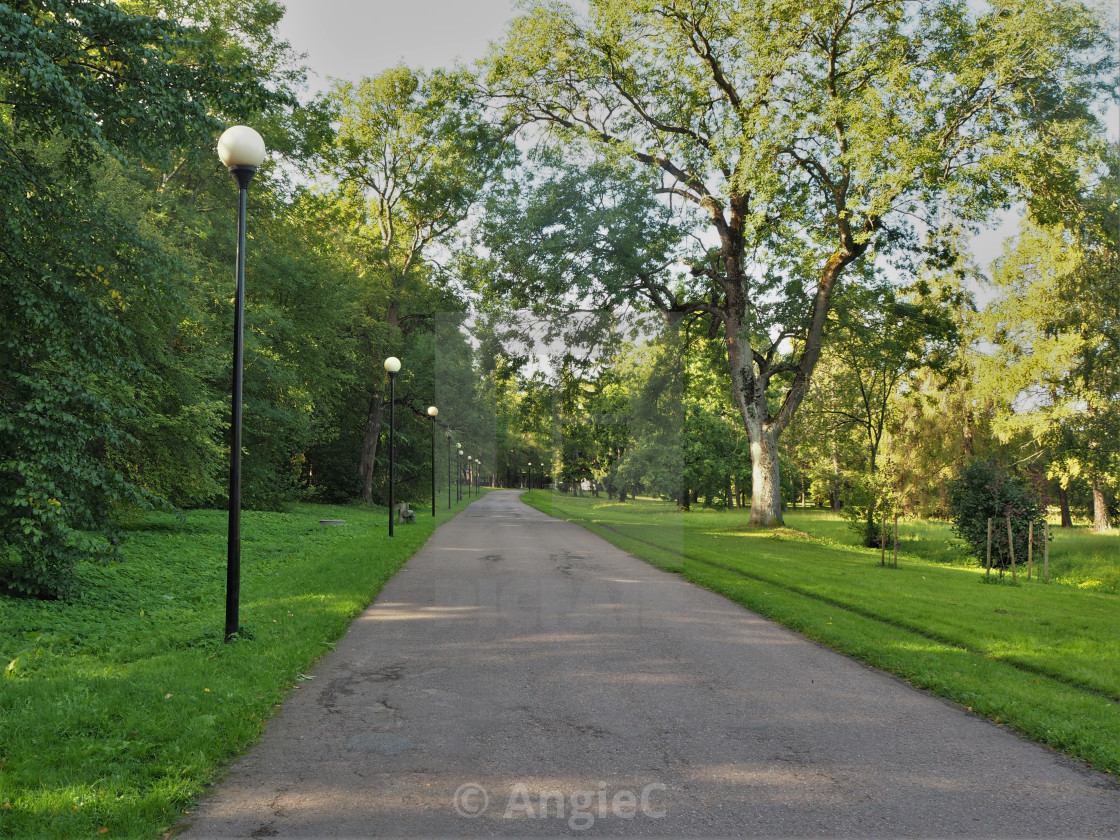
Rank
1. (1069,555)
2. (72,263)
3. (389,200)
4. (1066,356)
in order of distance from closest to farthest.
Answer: (72,263) → (1069,555) → (1066,356) → (389,200)

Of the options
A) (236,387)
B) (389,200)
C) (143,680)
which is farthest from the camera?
(389,200)

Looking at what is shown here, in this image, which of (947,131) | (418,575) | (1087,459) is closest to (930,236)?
(947,131)

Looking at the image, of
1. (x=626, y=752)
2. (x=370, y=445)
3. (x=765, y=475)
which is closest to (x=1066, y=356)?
(x=765, y=475)

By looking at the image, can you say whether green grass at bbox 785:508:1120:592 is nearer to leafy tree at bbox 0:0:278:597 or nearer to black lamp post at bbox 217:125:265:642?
black lamp post at bbox 217:125:265:642

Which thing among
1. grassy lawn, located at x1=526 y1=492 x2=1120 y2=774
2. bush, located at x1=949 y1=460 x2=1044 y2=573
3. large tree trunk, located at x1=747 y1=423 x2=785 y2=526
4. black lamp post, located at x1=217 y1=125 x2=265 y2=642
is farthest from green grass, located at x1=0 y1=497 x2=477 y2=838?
bush, located at x1=949 y1=460 x2=1044 y2=573

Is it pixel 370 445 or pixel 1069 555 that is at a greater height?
pixel 370 445

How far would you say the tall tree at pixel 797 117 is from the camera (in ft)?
53.8

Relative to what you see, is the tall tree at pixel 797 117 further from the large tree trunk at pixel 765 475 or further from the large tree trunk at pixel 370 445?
the large tree trunk at pixel 370 445

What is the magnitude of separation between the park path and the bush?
12.5 m

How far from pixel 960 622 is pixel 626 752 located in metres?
6.08

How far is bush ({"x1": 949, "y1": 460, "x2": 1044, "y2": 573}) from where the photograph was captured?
16.7 meters

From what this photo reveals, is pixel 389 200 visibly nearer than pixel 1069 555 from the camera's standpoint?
No

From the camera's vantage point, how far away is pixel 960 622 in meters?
8.34

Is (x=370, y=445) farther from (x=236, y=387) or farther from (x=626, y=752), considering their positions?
(x=626, y=752)
